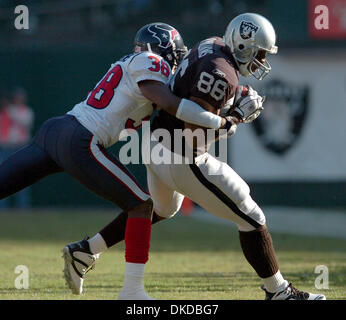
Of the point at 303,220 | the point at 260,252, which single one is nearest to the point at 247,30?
the point at 260,252

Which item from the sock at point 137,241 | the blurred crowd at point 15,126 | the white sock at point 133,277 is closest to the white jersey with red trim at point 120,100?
the sock at point 137,241

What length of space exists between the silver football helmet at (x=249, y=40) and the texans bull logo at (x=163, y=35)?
0.37 m

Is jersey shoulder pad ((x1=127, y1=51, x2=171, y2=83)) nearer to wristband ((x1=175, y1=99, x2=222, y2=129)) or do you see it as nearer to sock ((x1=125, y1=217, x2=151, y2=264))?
wristband ((x1=175, y1=99, x2=222, y2=129))

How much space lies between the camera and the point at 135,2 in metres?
17.3

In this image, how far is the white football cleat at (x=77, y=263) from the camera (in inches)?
223

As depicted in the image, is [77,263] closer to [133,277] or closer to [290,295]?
[133,277]

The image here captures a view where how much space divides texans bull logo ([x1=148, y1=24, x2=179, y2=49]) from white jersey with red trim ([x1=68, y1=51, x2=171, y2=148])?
219mm

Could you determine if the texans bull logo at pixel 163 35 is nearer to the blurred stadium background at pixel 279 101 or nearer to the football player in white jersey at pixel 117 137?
the football player in white jersey at pixel 117 137

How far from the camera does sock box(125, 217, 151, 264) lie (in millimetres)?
5082

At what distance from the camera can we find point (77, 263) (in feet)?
18.9

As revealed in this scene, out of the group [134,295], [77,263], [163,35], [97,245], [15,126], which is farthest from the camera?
[15,126]

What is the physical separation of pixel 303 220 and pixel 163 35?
7.64 meters

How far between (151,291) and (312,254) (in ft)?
10.2
